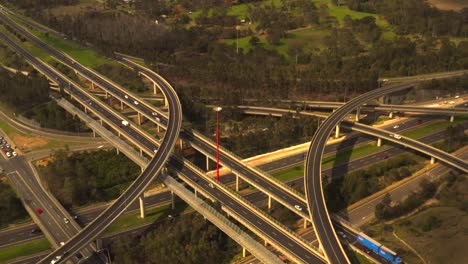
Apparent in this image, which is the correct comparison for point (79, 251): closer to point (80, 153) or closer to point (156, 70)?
point (80, 153)

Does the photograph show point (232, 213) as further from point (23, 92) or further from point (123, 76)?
point (123, 76)

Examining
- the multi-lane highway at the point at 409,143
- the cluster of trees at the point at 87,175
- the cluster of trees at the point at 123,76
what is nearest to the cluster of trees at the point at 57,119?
the cluster of trees at the point at 87,175

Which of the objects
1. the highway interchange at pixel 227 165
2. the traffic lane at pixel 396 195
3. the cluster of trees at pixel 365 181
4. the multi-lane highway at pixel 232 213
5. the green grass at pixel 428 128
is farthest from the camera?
the green grass at pixel 428 128

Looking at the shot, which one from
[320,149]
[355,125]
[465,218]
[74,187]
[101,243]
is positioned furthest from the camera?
[355,125]

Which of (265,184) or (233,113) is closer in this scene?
(265,184)

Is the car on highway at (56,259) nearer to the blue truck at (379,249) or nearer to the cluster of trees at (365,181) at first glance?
the blue truck at (379,249)

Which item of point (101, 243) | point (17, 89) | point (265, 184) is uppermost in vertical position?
point (17, 89)

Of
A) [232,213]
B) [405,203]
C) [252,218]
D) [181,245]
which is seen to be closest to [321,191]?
[252,218]

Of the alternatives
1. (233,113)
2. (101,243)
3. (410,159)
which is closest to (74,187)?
(101,243)
